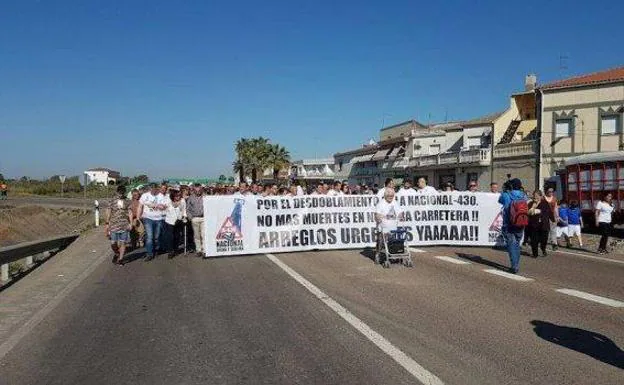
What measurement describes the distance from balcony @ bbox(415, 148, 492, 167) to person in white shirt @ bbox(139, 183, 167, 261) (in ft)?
121

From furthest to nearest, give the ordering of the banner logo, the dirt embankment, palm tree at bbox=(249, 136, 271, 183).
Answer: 1. palm tree at bbox=(249, 136, 271, 183)
2. the dirt embankment
3. the banner logo

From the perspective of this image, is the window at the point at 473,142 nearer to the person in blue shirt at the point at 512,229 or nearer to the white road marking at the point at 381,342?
the person in blue shirt at the point at 512,229

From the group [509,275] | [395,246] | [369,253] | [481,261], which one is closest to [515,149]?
[369,253]

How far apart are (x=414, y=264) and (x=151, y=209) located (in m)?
6.21

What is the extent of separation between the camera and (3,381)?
5324 millimetres

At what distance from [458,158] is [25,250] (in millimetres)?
41954

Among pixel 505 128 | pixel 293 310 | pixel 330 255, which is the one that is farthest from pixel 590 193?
pixel 505 128

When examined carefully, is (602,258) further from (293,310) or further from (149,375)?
(149,375)

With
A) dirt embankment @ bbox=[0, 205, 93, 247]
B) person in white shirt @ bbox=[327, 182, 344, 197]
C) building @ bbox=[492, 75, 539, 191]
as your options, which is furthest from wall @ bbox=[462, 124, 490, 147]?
person in white shirt @ bbox=[327, 182, 344, 197]

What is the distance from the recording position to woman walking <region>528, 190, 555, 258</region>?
14.0 m

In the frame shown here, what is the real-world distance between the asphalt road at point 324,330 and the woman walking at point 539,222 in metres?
2.60

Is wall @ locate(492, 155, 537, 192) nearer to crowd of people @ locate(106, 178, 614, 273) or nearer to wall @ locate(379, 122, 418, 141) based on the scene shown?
wall @ locate(379, 122, 418, 141)

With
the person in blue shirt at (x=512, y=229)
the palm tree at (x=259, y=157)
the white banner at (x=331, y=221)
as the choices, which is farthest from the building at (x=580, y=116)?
the palm tree at (x=259, y=157)

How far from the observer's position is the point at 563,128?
40.9 metres
